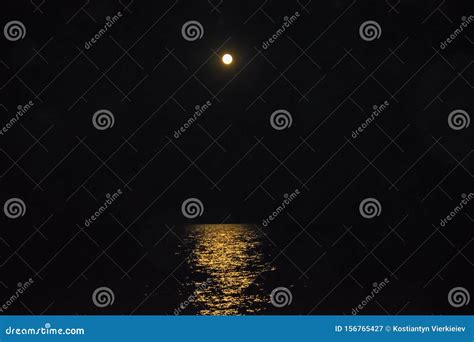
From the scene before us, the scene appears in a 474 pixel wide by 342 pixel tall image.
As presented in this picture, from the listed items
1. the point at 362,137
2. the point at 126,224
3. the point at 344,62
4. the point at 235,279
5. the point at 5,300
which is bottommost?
the point at 126,224

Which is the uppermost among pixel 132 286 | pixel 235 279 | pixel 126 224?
pixel 235 279

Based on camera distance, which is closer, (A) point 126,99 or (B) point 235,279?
(B) point 235,279

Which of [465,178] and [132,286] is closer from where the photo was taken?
[132,286]

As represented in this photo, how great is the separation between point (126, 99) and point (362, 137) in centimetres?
2462

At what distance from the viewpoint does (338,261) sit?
29234 mm

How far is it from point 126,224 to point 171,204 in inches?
793

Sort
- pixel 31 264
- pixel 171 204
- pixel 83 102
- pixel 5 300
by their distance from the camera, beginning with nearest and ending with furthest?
pixel 5 300
pixel 31 264
pixel 83 102
pixel 171 204

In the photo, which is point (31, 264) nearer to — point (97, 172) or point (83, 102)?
point (83, 102)

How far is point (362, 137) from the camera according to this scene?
216 ft

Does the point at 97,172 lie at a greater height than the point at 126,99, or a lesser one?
lesser
